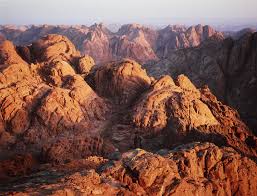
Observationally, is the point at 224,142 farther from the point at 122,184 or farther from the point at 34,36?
the point at 34,36

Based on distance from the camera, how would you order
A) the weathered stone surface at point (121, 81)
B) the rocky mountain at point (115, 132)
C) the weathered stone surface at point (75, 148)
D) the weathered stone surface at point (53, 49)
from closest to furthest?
the rocky mountain at point (115, 132)
the weathered stone surface at point (75, 148)
the weathered stone surface at point (121, 81)
the weathered stone surface at point (53, 49)

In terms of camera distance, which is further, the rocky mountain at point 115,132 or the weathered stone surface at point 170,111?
the weathered stone surface at point 170,111

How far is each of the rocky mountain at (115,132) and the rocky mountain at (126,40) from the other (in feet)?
213

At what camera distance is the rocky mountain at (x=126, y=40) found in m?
115

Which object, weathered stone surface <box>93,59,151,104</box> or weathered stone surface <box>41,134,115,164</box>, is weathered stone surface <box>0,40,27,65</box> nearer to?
weathered stone surface <box>93,59,151,104</box>

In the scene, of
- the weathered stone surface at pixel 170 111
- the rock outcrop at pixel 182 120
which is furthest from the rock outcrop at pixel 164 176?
the weathered stone surface at pixel 170 111

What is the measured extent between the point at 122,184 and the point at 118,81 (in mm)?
20501

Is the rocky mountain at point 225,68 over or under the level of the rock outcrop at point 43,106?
under

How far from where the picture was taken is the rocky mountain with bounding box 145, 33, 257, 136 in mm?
58812

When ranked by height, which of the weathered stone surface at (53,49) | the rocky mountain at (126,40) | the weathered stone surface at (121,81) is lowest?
the rocky mountain at (126,40)

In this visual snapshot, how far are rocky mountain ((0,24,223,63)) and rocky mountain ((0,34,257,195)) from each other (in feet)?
213

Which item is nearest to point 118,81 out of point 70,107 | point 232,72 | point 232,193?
point 70,107

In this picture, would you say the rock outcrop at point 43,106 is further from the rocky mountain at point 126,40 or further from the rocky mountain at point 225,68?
the rocky mountain at point 126,40

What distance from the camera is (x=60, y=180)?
17391 mm
